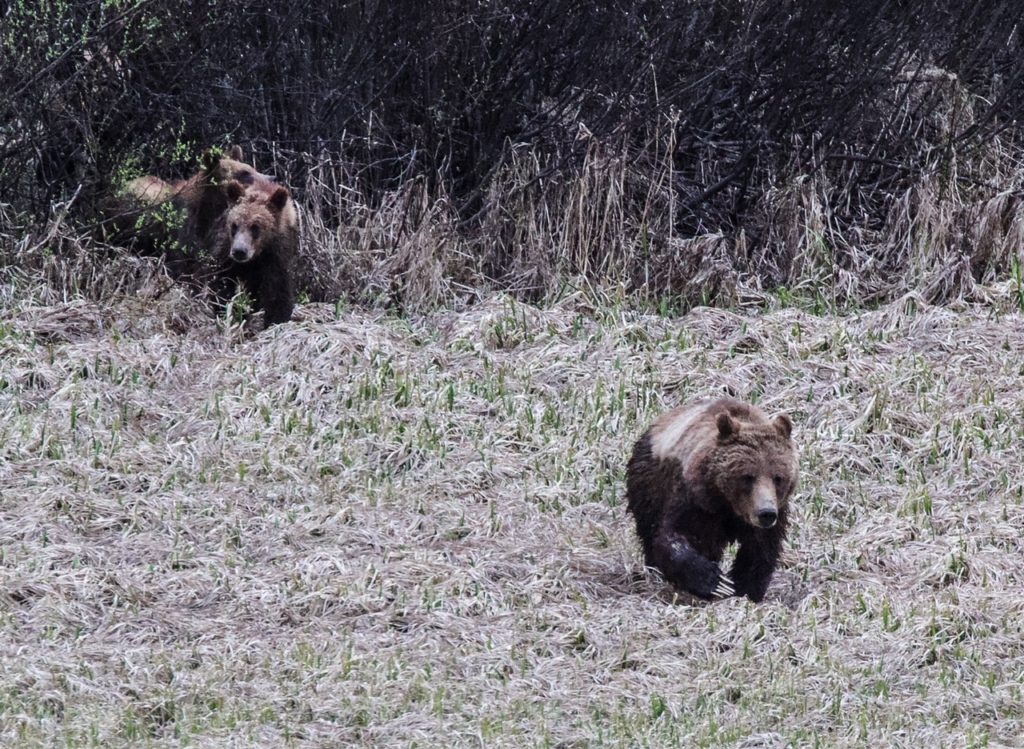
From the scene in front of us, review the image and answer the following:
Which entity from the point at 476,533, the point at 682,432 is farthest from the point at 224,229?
the point at 682,432

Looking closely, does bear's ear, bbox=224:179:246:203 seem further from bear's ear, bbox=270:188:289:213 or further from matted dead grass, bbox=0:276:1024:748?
matted dead grass, bbox=0:276:1024:748

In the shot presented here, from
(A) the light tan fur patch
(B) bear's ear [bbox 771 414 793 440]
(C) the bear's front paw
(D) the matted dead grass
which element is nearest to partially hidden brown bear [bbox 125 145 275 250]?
(D) the matted dead grass

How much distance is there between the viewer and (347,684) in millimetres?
5352

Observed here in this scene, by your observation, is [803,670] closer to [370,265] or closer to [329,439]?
[329,439]

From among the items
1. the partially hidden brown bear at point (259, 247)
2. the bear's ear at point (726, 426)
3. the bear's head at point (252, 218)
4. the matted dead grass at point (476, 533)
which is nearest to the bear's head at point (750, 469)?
the bear's ear at point (726, 426)

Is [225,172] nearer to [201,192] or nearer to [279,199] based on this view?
[201,192]

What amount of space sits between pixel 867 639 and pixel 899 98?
6.31 metres

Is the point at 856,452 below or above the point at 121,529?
above

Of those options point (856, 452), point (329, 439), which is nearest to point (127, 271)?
point (329, 439)

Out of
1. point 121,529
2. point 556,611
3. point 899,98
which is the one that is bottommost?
point 121,529

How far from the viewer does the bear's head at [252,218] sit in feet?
32.5

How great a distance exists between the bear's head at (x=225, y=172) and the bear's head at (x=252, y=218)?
0.41 ft

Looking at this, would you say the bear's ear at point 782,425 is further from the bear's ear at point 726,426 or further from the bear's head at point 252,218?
the bear's head at point 252,218

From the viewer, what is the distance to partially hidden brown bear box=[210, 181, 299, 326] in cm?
990
